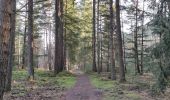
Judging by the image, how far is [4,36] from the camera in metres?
7.02

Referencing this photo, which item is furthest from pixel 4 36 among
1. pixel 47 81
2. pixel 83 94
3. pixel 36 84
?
pixel 47 81

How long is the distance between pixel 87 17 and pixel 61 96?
42.9 m

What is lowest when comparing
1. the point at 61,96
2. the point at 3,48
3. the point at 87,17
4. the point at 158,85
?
the point at 61,96

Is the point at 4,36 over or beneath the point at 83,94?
over

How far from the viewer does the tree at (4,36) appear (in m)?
6.83

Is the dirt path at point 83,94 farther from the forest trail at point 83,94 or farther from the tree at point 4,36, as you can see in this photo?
the tree at point 4,36

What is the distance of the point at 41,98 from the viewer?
1408 cm

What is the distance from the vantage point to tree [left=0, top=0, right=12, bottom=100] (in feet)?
22.4

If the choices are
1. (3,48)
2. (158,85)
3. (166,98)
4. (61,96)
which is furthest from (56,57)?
(3,48)

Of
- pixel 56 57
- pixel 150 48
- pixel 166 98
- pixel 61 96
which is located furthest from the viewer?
pixel 56 57

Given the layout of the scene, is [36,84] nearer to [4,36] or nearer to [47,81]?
[47,81]

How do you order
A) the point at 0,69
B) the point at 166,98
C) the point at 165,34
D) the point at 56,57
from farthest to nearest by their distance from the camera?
the point at 56,57 < the point at 166,98 < the point at 165,34 < the point at 0,69

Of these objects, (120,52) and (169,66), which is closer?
(169,66)

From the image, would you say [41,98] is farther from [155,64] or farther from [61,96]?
[155,64]
